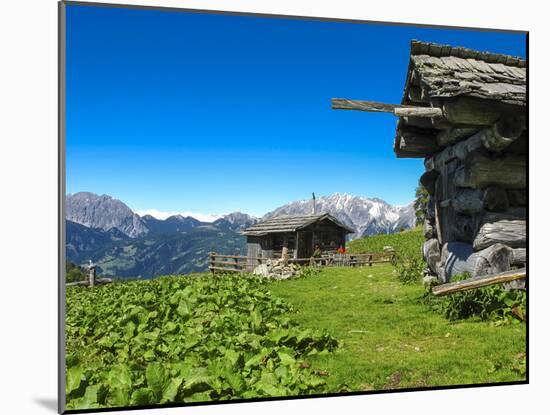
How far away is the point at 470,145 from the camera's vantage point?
21.9ft

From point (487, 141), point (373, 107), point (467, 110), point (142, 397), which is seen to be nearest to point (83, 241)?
point (142, 397)

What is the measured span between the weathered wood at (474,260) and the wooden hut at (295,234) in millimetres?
1365

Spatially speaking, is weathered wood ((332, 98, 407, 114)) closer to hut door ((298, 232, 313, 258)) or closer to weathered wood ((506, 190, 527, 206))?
weathered wood ((506, 190, 527, 206))

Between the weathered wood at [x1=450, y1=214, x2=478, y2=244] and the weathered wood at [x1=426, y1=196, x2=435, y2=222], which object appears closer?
the weathered wood at [x1=450, y1=214, x2=478, y2=244]

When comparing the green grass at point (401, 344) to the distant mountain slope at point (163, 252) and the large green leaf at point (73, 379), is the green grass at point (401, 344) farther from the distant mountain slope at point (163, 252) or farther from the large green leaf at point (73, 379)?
the large green leaf at point (73, 379)

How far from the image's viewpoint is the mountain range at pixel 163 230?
4797mm

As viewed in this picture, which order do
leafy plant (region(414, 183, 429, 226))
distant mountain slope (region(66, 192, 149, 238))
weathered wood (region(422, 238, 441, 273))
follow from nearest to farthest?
distant mountain slope (region(66, 192, 149, 238)), leafy plant (region(414, 183, 429, 226)), weathered wood (region(422, 238, 441, 273))

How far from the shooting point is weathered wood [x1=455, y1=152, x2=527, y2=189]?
6.32 metres

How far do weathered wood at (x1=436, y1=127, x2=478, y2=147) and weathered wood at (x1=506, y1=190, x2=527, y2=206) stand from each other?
2.75ft

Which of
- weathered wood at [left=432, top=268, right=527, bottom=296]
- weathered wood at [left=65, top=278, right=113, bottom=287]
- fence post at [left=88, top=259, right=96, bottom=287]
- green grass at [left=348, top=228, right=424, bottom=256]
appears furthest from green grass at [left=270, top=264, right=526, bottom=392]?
fence post at [left=88, top=259, right=96, bottom=287]

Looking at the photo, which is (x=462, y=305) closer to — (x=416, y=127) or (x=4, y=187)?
(x=416, y=127)

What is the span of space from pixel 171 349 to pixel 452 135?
433 centimetres

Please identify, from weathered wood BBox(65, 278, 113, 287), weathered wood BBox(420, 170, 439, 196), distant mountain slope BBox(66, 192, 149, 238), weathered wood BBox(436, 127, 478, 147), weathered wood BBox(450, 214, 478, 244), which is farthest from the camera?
weathered wood BBox(420, 170, 439, 196)
